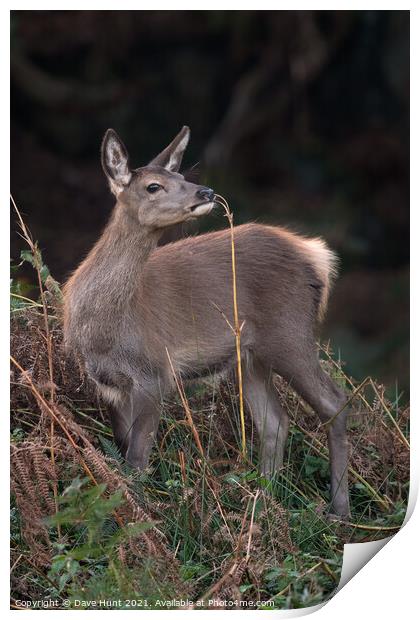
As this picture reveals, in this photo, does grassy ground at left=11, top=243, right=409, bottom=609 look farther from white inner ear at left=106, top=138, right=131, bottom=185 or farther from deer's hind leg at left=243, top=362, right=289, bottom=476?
white inner ear at left=106, top=138, right=131, bottom=185

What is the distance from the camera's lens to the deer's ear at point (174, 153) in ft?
18.9


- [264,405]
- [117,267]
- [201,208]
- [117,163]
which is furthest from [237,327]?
[117,163]

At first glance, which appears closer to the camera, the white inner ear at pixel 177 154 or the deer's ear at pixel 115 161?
the deer's ear at pixel 115 161

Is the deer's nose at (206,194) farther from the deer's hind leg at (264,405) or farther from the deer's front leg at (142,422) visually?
the deer's hind leg at (264,405)

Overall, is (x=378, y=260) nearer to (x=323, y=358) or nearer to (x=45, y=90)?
(x=323, y=358)

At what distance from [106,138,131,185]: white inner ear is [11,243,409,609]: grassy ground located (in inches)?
20.8

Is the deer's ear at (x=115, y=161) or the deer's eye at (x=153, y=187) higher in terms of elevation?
the deer's ear at (x=115, y=161)

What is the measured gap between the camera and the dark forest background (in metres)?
5.46

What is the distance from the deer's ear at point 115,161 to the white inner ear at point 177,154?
0.65 feet

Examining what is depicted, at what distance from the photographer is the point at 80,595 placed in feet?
16.6

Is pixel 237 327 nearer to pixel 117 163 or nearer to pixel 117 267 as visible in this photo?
pixel 117 267

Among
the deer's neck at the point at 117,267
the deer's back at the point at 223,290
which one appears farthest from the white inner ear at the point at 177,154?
the deer's back at the point at 223,290

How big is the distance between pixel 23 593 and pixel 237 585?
88 cm

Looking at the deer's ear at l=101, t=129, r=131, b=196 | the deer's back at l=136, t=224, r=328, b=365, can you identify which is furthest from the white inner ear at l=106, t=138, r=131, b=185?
the deer's back at l=136, t=224, r=328, b=365
